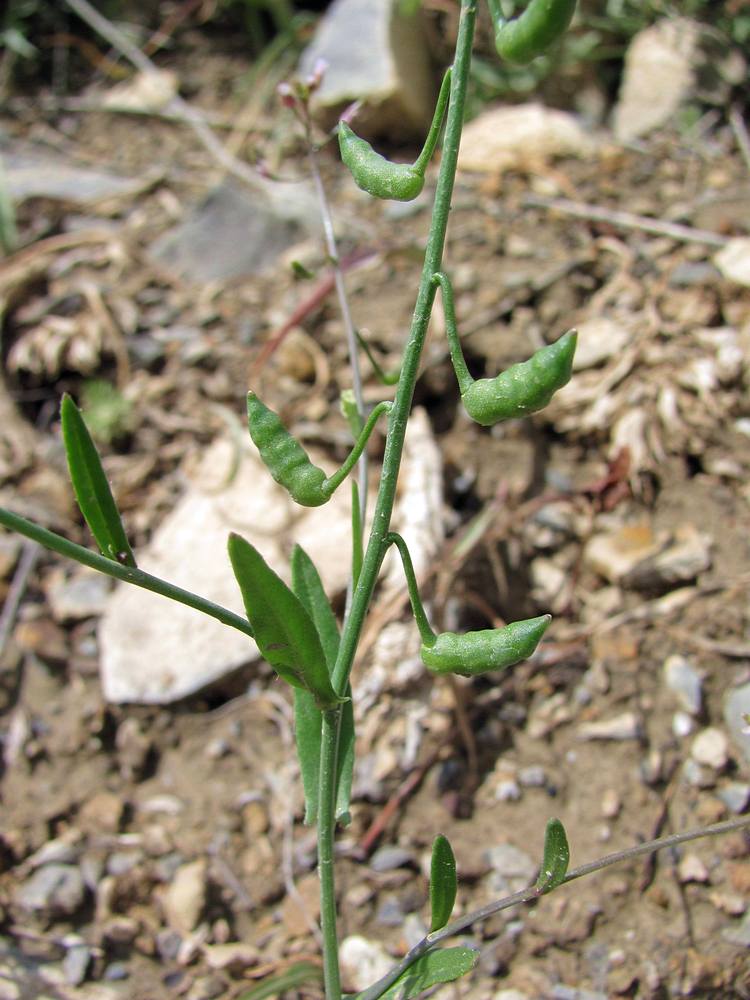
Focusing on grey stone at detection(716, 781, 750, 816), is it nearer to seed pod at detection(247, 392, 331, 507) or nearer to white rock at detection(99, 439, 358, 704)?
white rock at detection(99, 439, 358, 704)

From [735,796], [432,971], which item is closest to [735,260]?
[735,796]

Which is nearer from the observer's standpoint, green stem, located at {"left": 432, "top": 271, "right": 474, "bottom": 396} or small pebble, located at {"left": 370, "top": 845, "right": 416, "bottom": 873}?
green stem, located at {"left": 432, "top": 271, "right": 474, "bottom": 396}

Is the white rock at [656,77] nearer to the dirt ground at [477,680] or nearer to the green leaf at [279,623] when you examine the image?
the dirt ground at [477,680]

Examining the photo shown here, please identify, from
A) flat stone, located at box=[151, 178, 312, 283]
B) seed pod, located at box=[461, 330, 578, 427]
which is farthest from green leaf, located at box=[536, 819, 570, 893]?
flat stone, located at box=[151, 178, 312, 283]

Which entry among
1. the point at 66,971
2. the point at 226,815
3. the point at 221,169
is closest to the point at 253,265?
the point at 221,169

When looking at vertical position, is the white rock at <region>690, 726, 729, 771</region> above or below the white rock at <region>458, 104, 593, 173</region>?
below

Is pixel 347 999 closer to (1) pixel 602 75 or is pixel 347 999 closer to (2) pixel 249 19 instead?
(1) pixel 602 75

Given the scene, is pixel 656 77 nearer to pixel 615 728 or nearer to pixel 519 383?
pixel 615 728
